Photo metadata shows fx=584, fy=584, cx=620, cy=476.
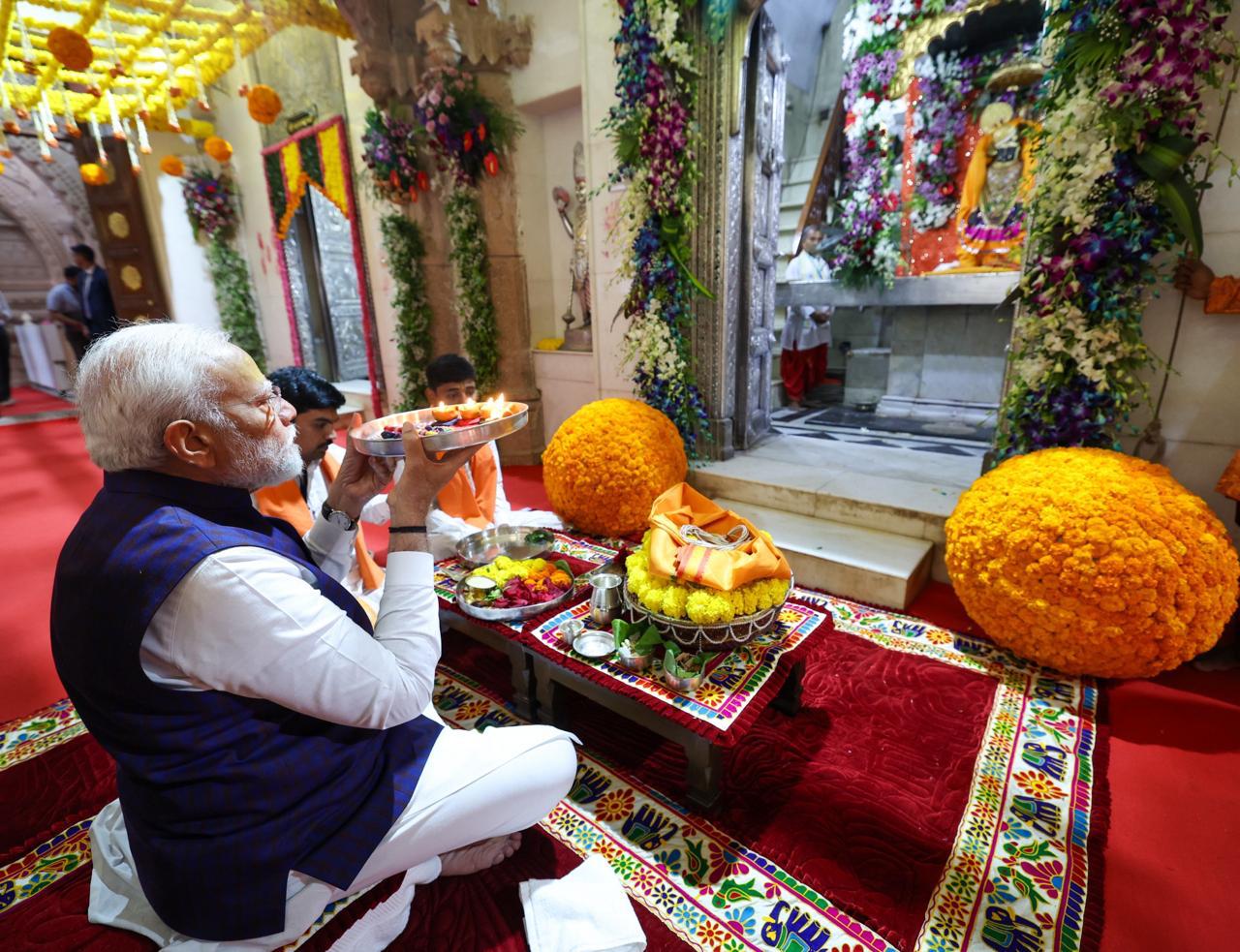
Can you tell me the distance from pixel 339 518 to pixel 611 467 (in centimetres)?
224

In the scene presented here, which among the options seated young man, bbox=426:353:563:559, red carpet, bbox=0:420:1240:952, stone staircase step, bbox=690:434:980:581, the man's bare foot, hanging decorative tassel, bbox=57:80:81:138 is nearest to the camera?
red carpet, bbox=0:420:1240:952

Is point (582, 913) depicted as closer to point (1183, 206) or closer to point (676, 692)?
point (676, 692)

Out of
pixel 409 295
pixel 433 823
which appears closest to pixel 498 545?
pixel 433 823

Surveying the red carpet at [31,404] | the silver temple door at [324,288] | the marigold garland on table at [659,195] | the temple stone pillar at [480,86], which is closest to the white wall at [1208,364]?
the marigold garland on table at [659,195]

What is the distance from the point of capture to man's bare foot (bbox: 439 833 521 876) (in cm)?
181

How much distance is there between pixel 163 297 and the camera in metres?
10.3

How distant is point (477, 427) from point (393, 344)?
21.3ft

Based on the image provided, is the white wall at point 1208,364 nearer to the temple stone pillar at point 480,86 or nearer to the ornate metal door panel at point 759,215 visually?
the ornate metal door panel at point 759,215

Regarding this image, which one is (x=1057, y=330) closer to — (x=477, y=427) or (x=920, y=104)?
(x=477, y=427)

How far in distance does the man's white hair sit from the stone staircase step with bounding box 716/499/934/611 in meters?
3.22

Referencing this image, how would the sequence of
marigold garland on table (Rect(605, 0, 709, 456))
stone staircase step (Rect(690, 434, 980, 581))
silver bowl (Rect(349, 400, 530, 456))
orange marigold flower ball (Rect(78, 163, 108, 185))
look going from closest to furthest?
silver bowl (Rect(349, 400, 530, 456)), stone staircase step (Rect(690, 434, 980, 581)), marigold garland on table (Rect(605, 0, 709, 456)), orange marigold flower ball (Rect(78, 163, 108, 185))

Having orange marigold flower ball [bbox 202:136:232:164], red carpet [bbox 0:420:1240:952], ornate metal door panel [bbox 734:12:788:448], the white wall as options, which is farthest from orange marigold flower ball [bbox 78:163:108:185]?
the white wall

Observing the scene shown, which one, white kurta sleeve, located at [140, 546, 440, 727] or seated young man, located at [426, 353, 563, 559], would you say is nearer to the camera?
white kurta sleeve, located at [140, 546, 440, 727]

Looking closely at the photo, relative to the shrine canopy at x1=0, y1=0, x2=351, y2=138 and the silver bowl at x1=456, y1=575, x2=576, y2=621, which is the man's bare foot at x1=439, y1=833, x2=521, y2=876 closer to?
the silver bowl at x1=456, y1=575, x2=576, y2=621
